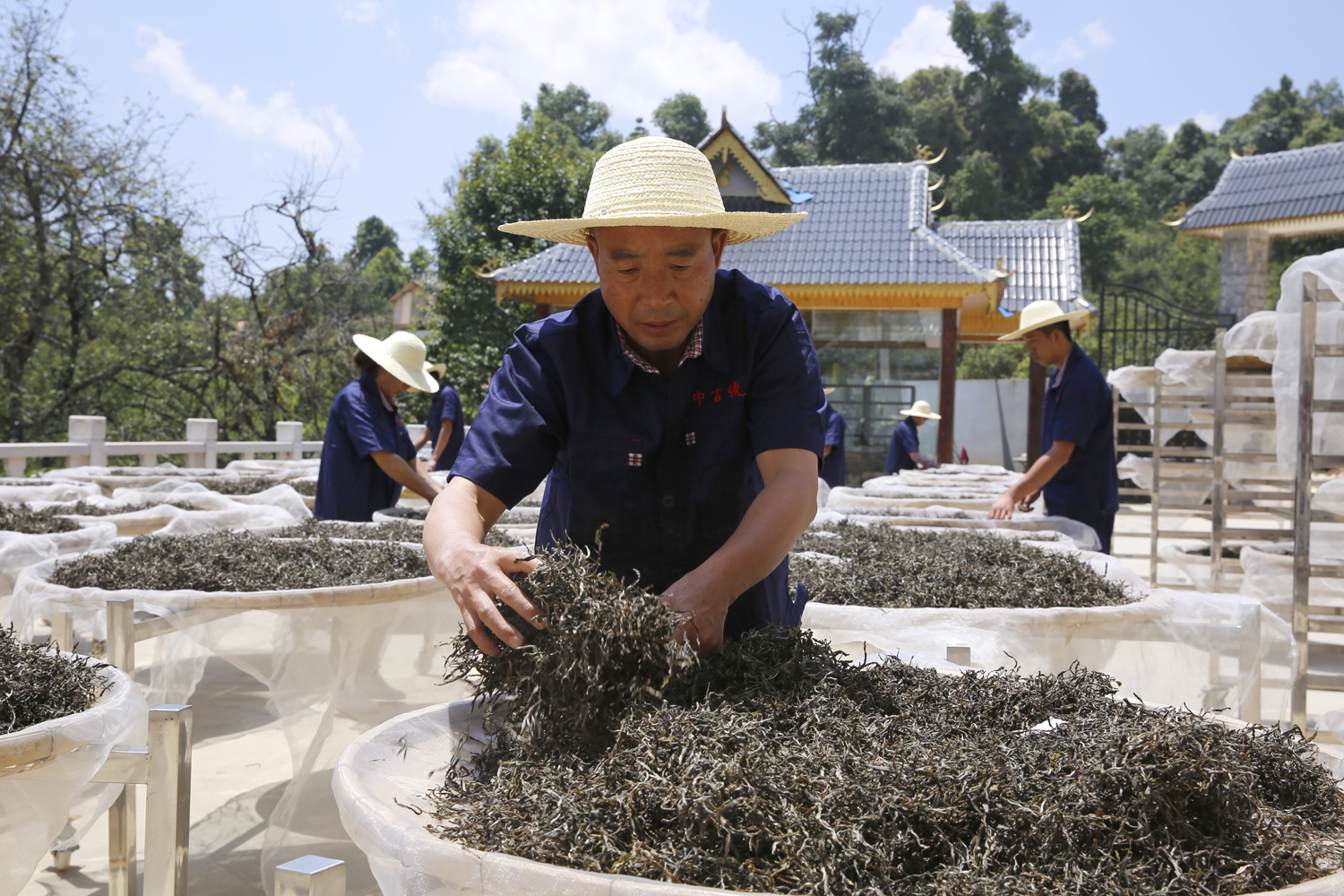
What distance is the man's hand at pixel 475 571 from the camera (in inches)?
40.8

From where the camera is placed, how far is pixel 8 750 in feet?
4.01

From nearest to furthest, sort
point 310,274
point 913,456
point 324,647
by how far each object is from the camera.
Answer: point 324,647 < point 913,456 < point 310,274

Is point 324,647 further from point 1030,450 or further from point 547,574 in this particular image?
point 1030,450

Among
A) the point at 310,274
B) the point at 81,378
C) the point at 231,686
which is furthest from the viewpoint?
the point at 310,274

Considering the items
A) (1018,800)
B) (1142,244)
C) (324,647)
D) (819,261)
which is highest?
(1142,244)

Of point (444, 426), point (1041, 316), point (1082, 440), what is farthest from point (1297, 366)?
point (444, 426)

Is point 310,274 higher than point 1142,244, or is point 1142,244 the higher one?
point 1142,244

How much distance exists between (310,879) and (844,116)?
29.1m

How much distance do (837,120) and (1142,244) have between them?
366 inches

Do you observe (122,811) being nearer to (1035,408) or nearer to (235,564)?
(235,564)

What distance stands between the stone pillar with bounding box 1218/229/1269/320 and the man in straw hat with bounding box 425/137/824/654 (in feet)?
40.6

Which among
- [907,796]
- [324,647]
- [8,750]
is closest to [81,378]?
[324,647]

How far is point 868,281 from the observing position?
28.5 ft

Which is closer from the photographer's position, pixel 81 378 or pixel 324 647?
pixel 324 647
